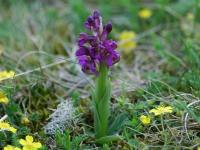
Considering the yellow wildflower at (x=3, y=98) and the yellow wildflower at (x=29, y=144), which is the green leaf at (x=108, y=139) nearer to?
the yellow wildflower at (x=29, y=144)

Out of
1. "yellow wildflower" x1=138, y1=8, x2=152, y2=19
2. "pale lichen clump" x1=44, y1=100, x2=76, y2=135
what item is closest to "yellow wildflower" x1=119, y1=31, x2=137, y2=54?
"yellow wildflower" x1=138, y1=8, x2=152, y2=19

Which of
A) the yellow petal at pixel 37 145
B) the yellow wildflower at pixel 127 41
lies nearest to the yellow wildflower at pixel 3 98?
the yellow petal at pixel 37 145

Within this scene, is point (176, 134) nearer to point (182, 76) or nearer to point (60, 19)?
point (182, 76)

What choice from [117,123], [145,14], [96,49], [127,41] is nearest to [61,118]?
[117,123]

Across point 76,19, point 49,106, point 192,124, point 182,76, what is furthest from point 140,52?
point 192,124

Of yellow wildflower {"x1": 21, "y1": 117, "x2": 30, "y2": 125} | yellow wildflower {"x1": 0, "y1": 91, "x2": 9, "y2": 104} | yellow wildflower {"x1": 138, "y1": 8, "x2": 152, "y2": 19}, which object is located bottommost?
yellow wildflower {"x1": 21, "y1": 117, "x2": 30, "y2": 125}

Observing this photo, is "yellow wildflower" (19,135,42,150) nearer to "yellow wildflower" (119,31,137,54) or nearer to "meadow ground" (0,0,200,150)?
"meadow ground" (0,0,200,150)
